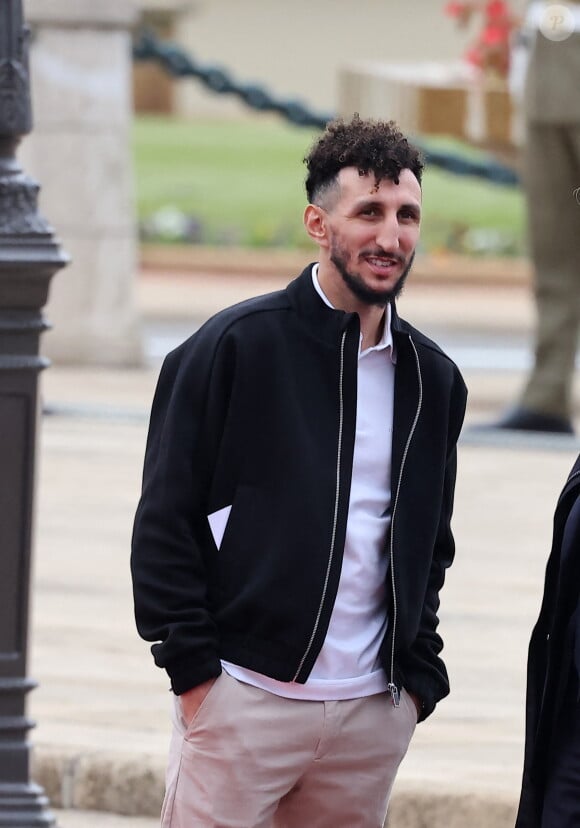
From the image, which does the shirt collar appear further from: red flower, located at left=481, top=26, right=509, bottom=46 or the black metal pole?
A: red flower, located at left=481, top=26, right=509, bottom=46

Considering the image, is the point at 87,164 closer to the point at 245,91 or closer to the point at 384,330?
the point at 245,91

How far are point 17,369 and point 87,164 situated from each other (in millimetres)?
7992

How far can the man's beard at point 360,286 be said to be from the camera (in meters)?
3.43

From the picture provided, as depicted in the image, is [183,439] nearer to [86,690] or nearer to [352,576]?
[352,576]

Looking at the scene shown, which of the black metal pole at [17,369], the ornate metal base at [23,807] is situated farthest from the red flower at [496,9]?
the ornate metal base at [23,807]

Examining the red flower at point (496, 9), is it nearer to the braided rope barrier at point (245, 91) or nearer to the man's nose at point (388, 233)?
the braided rope barrier at point (245, 91)

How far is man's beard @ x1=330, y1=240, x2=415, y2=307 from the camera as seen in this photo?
3428mm

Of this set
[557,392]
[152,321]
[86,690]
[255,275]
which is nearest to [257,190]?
[255,275]

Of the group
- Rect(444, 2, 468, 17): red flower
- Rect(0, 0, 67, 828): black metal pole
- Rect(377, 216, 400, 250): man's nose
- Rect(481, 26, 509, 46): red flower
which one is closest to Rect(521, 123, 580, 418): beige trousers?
Rect(481, 26, 509, 46): red flower

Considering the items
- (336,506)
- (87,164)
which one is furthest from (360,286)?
(87,164)

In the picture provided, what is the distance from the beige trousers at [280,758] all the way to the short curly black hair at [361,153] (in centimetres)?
81

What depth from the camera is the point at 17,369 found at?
4719mm

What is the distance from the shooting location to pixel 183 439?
3436 mm

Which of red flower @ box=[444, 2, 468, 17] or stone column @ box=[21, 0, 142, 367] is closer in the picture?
stone column @ box=[21, 0, 142, 367]
